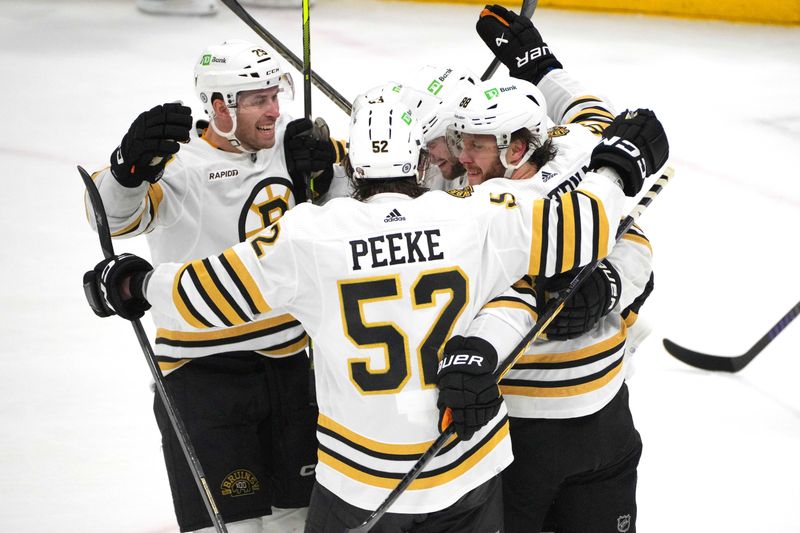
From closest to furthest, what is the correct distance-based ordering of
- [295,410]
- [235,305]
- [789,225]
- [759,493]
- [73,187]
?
[235,305]
[295,410]
[759,493]
[789,225]
[73,187]

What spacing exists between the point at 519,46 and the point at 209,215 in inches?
33.0

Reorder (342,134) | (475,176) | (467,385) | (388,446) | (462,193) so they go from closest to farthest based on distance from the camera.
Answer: (467,385), (388,446), (462,193), (475,176), (342,134)

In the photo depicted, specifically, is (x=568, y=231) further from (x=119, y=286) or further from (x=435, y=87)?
(x=119, y=286)

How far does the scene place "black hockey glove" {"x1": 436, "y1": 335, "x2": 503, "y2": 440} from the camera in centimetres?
188

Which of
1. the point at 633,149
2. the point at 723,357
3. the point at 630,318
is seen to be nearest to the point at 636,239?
the point at 630,318

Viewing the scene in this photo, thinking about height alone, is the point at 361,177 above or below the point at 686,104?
above

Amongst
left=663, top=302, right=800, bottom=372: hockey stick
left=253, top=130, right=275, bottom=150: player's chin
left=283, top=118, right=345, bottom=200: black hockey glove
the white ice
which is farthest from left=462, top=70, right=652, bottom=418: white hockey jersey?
left=663, top=302, right=800, bottom=372: hockey stick

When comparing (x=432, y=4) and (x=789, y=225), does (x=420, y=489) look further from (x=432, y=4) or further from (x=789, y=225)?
(x=432, y=4)

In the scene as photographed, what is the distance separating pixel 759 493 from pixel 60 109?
4.12 m

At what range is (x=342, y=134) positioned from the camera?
5691mm

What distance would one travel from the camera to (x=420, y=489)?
6.51 ft

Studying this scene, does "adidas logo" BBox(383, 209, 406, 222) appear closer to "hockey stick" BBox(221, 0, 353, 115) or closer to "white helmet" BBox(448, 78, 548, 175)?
"white helmet" BBox(448, 78, 548, 175)

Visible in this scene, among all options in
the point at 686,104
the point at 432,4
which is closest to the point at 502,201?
the point at 686,104

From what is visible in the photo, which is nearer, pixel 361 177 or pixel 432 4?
pixel 361 177
